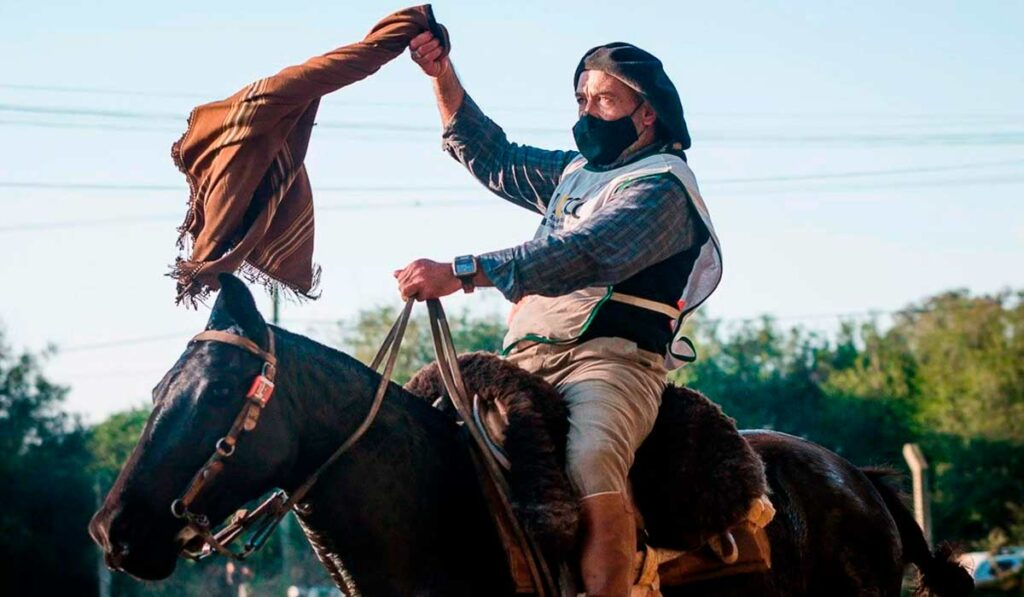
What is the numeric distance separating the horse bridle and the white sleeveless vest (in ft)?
2.40

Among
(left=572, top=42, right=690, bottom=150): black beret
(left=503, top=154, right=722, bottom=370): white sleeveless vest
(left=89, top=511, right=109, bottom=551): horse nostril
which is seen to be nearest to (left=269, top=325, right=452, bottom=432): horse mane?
(left=503, top=154, right=722, bottom=370): white sleeveless vest

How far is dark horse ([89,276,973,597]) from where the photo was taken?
4.87 metres

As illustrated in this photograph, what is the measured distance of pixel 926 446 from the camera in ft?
176

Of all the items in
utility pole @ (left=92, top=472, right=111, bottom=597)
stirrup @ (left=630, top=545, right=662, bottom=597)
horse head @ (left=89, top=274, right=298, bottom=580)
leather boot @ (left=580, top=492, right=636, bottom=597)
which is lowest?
utility pole @ (left=92, top=472, right=111, bottom=597)

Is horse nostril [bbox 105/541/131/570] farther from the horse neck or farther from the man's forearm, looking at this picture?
the man's forearm

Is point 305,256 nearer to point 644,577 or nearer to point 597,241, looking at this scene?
point 597,241

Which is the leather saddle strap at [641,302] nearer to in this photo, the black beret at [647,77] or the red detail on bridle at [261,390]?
the black beret at [647,77]

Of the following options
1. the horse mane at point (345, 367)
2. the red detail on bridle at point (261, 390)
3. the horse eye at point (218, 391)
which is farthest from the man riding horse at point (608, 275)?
the horse eye at point (218, 391)

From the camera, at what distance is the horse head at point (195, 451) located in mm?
4828

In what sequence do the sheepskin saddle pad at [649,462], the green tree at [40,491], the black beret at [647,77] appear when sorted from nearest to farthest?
the sheepskin saddle pad at [649,462] → the black beret at [647,77] → the green tree at [40,491]

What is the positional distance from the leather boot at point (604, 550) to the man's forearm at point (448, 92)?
2438 mm

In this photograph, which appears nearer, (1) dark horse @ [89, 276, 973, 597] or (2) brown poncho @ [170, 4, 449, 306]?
(1) dark horse @ [89, 276, 973, 597]

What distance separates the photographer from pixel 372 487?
17.5ft

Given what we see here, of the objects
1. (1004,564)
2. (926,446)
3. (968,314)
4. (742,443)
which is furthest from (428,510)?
(968,314)
